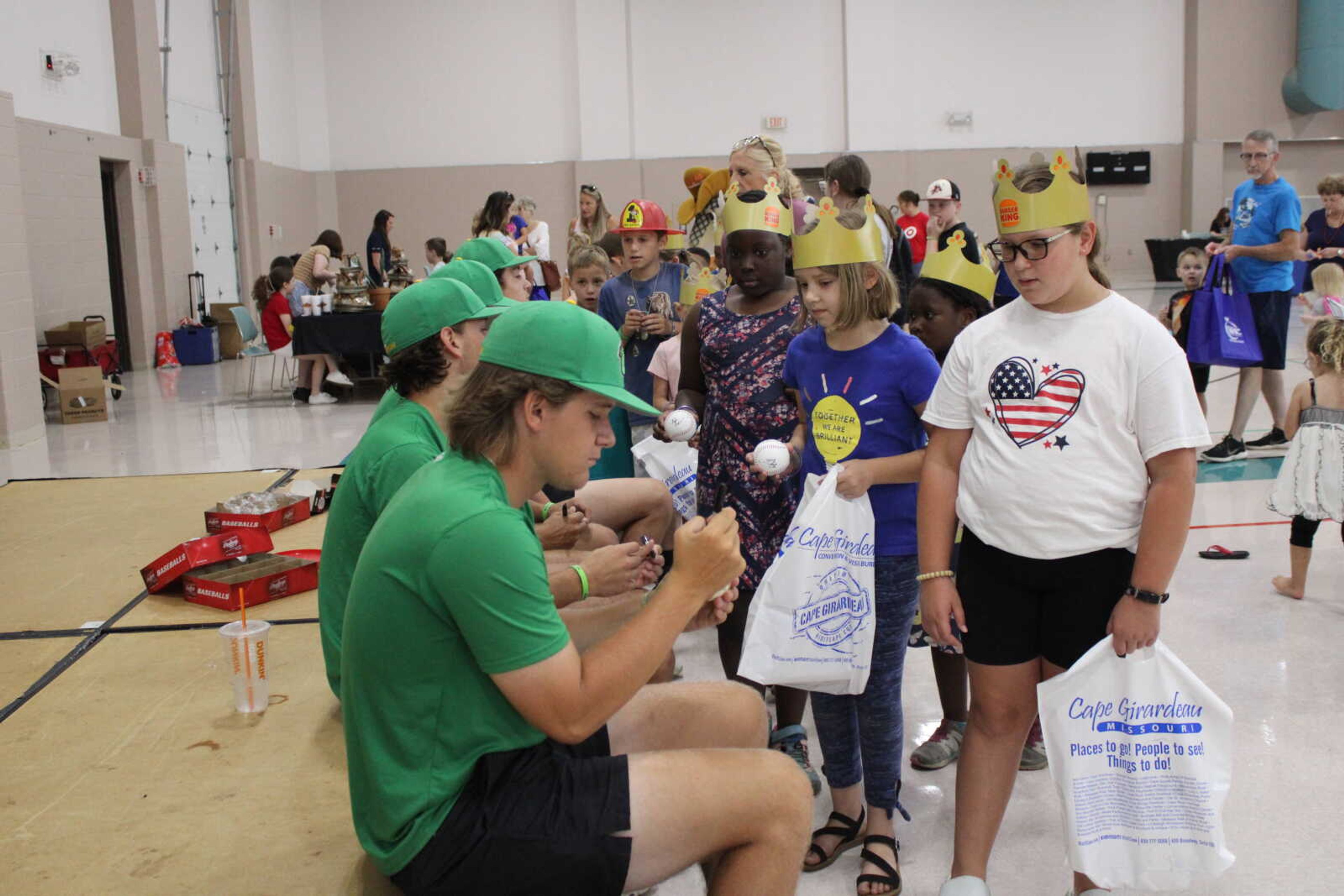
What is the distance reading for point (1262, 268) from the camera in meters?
7.04

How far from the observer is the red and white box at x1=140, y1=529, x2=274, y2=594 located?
14.5 feet

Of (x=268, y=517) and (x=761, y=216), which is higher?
(x=761, y=216)

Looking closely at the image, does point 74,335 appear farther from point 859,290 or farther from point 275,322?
point 859,290

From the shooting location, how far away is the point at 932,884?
266 centimetres

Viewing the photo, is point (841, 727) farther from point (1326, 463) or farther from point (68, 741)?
point (1326, 463)

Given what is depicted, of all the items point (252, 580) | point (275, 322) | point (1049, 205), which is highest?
point (1049, 205)

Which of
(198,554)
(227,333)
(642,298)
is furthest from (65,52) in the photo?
(642,298)

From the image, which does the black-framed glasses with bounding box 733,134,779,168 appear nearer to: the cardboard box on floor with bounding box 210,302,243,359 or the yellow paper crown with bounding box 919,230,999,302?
the yellow paper crown with bounding box 919,230,999,302

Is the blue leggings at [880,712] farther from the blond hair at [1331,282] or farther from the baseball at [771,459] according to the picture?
the blond hair at [1331,282]

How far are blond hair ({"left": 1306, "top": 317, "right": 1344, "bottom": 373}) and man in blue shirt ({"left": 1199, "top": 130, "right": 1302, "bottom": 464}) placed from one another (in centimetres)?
258

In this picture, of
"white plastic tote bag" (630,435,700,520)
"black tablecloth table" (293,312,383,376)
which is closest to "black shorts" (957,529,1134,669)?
"white plastic tote bag" (630,435,700,520)

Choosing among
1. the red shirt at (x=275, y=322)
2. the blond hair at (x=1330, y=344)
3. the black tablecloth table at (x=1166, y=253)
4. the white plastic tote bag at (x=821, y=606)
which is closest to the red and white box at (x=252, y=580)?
the white plastic tote bag at (x=821, y=606)

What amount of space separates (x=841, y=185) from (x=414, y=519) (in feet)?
13.2

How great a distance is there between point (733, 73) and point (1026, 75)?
5.11m
